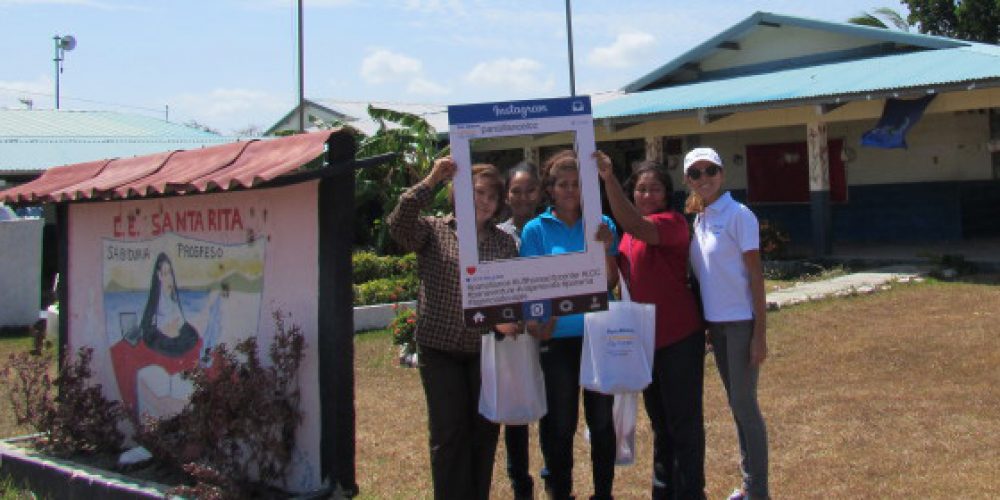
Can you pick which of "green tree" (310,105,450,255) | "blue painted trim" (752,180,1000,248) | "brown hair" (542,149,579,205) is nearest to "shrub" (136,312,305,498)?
"brown hair" (542,149,579,205)

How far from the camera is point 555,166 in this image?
4520 mm

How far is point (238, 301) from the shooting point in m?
5.52

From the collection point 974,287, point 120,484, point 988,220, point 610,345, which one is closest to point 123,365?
point 120,484

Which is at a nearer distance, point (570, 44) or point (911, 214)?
point (911, 214)

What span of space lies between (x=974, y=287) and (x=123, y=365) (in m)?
10.0

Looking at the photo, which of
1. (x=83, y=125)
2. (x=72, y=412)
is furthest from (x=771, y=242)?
(x=83, y=125)

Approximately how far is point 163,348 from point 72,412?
0.76 meters

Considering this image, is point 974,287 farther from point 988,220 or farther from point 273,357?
point 273,357

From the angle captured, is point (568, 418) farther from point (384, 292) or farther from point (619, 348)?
point (384, 292)

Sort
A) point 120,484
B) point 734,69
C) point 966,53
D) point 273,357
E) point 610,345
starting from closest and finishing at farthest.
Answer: point 610,345
point 273,357
point 120,484
point 966,53
point 734,69

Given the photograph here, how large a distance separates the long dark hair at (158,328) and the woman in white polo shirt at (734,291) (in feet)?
9.82

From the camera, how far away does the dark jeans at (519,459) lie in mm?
4949

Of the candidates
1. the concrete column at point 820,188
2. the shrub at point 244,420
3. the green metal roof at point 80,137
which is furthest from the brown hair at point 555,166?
the green metal roof at point 80,137

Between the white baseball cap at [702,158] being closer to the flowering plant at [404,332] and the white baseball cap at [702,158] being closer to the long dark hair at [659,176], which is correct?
the long dark hair at [659,176]
